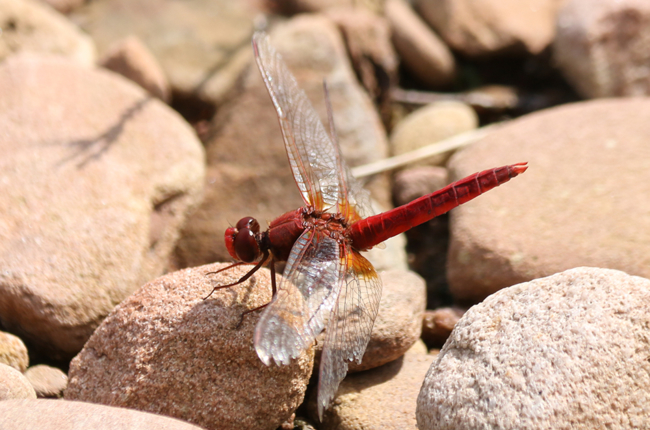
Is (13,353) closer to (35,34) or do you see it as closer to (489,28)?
(35,34)

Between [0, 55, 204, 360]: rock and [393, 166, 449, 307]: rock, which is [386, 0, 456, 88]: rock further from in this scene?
[0, 55, 204, 360]: rock

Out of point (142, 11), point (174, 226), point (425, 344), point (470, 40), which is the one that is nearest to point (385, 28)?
point (470, 40)

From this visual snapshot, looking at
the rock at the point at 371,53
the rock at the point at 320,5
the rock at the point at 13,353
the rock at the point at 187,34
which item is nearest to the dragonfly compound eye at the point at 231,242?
the rock at the point at 13,353

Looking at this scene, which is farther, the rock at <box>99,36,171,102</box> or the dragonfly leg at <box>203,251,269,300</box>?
the rock at <box>99,36,171,102</box>

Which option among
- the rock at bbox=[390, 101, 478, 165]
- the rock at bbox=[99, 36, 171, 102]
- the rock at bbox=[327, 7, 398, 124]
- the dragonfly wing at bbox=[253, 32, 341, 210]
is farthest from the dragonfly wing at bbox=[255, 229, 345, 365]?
the rock at bbox=[327, 7, 398, 124]

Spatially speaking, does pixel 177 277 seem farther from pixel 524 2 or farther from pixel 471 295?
pixel 524 2

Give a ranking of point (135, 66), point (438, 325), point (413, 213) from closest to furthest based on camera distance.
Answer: point (413, 213) < point (438, 325) < point (135, 66)

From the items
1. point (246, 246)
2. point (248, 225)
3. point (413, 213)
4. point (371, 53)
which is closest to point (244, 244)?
point (246, 246)
